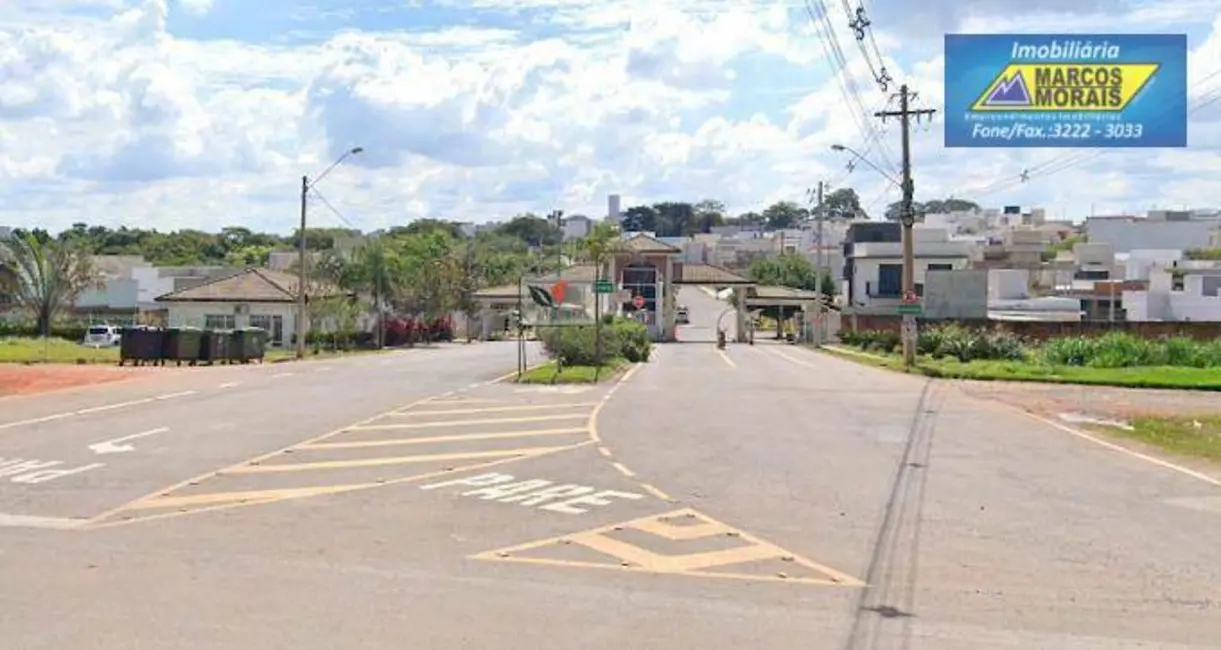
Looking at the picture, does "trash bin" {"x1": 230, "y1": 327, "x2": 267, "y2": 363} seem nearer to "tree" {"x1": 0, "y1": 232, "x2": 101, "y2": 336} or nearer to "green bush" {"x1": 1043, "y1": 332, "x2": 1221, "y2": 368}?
"tree" {"x1": 0, "y1": 232, "x2": 101, "y2": 336}

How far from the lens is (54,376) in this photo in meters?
38.5

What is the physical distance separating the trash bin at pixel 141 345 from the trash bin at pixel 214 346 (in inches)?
79.9

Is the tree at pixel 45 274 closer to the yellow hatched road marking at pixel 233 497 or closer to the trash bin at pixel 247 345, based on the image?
the trash bin at pixel 247 345

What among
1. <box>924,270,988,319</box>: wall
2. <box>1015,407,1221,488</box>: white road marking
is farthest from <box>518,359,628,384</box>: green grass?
<box>924,270,988,319</box>: wall

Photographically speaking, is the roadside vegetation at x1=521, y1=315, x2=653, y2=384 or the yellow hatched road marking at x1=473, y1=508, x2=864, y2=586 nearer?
the yellow hatched road marking at x1=473, y1=508, x2=864, y2=586

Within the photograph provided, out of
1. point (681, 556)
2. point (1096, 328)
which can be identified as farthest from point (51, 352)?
point (681, 556)

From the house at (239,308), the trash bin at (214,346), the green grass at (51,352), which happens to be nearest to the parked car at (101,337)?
the green grass at (51,352)

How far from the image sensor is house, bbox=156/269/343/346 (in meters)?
71.1

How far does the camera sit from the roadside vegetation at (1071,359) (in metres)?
40.2

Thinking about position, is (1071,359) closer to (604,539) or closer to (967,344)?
(967,344)

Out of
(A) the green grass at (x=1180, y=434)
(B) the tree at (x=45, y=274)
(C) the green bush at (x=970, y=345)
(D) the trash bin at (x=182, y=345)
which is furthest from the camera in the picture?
(B) the tree at (x=45, y=274)

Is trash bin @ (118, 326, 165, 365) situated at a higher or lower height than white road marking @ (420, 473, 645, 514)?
higher

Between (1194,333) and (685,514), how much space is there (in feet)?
156

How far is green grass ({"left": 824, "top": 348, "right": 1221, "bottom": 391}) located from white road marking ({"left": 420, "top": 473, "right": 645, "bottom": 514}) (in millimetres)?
26513
